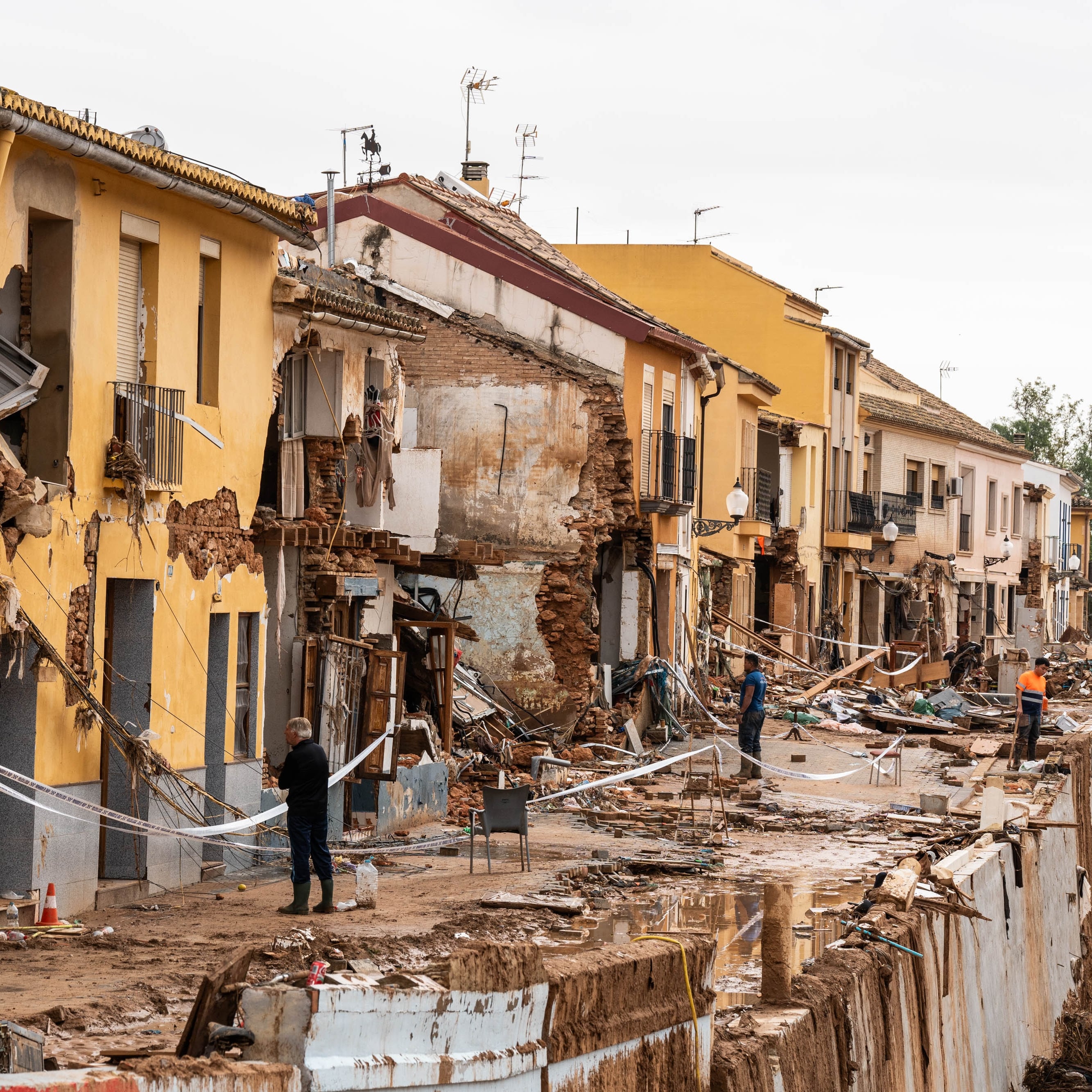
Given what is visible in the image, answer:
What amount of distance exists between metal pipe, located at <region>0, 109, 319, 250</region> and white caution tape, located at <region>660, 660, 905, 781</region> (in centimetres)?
736

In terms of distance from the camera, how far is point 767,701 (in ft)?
120

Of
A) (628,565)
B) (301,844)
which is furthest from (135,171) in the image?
(628,565)

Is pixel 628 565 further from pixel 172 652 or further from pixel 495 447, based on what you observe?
pixel 172 652

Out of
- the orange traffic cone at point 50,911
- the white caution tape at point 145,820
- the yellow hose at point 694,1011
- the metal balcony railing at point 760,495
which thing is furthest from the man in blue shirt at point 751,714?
the yellow hose at point 694,1011

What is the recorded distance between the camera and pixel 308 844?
14188 mm

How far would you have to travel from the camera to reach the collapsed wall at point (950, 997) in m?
9.98

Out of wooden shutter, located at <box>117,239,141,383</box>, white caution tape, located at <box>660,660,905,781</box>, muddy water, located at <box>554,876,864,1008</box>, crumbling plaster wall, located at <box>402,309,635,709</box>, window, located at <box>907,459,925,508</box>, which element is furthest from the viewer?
window, located at <box>907,459,925,508</box>

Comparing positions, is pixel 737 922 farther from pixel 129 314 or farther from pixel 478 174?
pixel 478 174

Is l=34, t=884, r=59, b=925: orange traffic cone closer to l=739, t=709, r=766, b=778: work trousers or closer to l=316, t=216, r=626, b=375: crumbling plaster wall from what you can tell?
l=739, t=709, r=766, b=778: work trousers

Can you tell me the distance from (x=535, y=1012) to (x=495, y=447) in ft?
66.6

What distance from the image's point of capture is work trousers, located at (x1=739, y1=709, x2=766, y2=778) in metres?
25.3

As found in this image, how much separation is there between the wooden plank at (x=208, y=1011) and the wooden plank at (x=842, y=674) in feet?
98.4

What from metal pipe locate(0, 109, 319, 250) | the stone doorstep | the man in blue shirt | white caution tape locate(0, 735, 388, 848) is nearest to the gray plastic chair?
white caution tape locate(0, 735, 388, 848)

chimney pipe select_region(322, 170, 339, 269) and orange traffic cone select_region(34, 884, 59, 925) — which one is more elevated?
chimney pipe select_region(322, 170, 339, 269)
